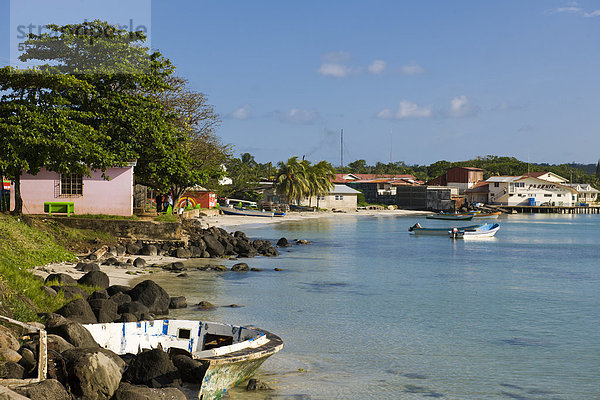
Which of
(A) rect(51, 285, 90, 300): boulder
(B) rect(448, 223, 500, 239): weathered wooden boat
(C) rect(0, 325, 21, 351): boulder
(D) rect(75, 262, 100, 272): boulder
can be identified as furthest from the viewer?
(B) rect(448, 223, 500, 239): weathered wooden boat

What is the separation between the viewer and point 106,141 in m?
27.4

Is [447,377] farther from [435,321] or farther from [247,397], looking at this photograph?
[435,321]

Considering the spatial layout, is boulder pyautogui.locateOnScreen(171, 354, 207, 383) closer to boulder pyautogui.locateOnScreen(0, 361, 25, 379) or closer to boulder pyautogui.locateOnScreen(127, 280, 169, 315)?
boulder pyautogui.locateOnScreen(0, 361, 25, 379)

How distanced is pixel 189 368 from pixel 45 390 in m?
2.43

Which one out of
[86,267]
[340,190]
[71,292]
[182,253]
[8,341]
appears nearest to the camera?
[8,341]

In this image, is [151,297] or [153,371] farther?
[151,297]

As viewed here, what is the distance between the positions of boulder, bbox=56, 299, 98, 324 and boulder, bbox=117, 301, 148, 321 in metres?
1.42

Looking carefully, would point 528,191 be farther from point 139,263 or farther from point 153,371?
point 153,371

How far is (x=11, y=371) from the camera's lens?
7.57 metres

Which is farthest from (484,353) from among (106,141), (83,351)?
(106,141)

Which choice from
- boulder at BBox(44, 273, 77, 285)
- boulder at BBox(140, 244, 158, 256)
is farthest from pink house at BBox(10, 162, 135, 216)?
boulder at BBox(44, 273, 77, 285)

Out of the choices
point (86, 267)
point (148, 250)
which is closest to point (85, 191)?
point (148, 250)

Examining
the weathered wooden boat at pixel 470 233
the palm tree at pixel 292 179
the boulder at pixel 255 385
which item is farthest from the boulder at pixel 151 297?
the palm tree at pixel 292 179

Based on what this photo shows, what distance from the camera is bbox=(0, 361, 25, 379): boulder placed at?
7.50m
